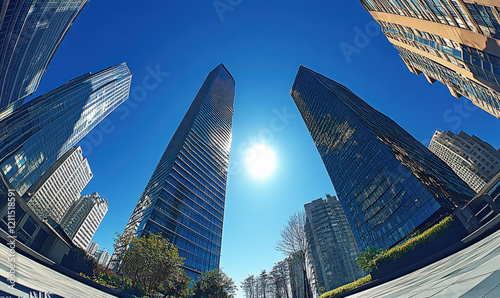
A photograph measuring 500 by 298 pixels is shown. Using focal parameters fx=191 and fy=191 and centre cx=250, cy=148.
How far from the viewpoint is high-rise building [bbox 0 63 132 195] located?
47.5m

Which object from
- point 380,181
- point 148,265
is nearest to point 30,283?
point 148,265

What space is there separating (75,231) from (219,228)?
142m

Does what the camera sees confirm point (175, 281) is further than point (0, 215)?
No

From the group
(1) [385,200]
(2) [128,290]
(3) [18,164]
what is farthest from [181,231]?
(1) [385,200]

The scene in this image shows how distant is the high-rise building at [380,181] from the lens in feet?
124

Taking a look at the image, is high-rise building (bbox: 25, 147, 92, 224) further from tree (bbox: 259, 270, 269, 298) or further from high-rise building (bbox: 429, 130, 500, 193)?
high-rise building (bbox: 429, 130, 500, 193)

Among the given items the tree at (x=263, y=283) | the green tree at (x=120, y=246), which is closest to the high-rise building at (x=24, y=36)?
the green tree at (x=120, y=246)

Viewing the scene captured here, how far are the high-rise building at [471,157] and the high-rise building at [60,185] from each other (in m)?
196

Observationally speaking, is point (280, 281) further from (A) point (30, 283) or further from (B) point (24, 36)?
(B) point (24, 36)

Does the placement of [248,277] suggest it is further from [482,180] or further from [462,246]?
[482,180]

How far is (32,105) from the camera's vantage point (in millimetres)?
54125

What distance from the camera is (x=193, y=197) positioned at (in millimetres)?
61438

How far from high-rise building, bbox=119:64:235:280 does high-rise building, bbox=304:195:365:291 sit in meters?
33.4

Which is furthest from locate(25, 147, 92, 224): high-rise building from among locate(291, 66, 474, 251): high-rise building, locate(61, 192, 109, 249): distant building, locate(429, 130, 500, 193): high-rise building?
locate(429, 130, 500, 193): high-rise building
